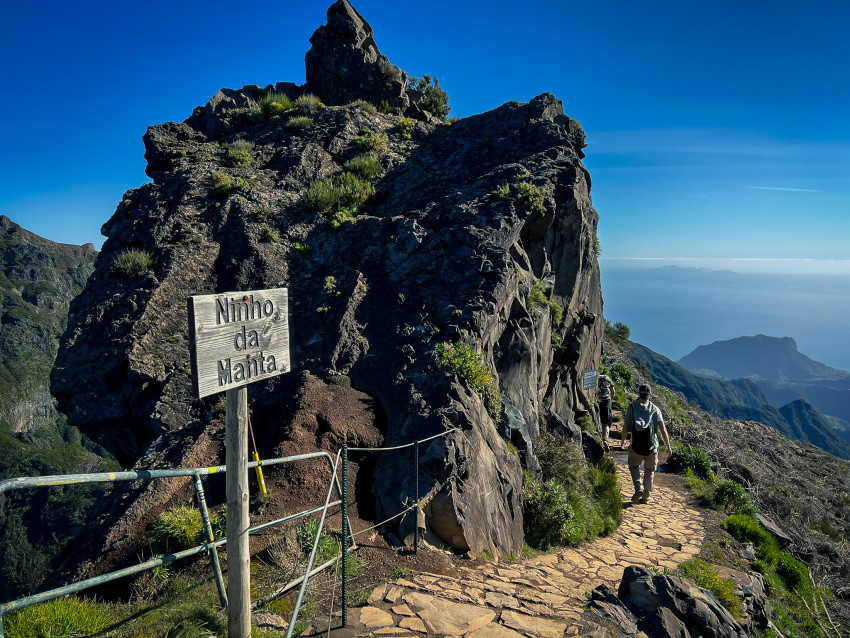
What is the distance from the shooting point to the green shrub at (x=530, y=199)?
12.5 metres

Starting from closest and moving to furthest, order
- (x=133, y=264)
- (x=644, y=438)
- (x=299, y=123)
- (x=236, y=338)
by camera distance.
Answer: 1. (x=236, y=338)
2. (x=644, y=438)
3. (x=133, y=264)
4. (x=299, y=123)

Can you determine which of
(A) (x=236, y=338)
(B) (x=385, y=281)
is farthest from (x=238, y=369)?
(B) (x=385, y=281)

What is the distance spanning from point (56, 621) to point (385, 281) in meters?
8.47

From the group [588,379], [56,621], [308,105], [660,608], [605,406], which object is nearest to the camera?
[56,621]

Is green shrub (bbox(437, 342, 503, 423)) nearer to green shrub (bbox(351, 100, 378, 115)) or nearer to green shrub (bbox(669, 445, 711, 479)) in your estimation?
green shrub (bbox(669, 445, 711, 479))

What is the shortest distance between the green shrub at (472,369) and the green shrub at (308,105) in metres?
13.3

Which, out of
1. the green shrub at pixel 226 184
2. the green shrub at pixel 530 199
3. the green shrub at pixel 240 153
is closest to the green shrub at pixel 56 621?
the green shrub at pixel 530 199

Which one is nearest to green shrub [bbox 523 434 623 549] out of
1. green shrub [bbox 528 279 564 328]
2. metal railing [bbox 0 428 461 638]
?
green shrub [bbox 528 279 564 328]

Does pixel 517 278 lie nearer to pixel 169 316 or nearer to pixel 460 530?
pixel 460 530

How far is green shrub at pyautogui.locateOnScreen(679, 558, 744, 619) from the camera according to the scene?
263 inches

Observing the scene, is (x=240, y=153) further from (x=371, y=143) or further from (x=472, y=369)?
(x=472, y=369)

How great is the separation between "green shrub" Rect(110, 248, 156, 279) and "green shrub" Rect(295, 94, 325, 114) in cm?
927

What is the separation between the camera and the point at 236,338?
3.58 meters

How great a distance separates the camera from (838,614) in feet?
33.2
